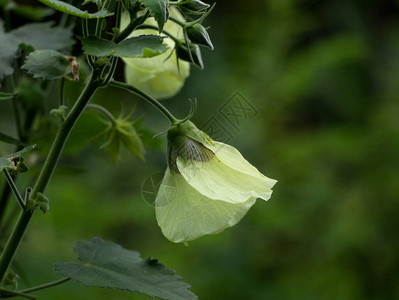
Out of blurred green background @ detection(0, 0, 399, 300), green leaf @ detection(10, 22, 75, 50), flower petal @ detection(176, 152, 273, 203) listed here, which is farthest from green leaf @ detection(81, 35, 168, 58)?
→ blurred green background @ detection(0, 0, 399, 300)

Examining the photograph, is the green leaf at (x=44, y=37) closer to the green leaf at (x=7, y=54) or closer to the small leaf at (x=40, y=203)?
the green leaf at (x=7, y=54)

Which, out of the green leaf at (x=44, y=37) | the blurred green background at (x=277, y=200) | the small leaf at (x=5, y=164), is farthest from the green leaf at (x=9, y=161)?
the blurred green background at (x=277, y=200)

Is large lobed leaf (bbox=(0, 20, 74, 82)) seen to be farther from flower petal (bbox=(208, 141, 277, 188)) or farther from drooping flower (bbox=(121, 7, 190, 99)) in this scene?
flower petal (bbox=(208, 141, 277, 188))

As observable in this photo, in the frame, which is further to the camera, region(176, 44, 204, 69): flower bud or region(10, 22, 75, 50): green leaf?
region(10, 22, 75, 50): green leaf

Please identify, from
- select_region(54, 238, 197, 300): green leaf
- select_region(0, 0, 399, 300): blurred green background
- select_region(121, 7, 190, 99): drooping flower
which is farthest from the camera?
select_region(0, 0, 399, 300): blurred green background

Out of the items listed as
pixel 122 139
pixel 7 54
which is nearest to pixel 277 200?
pixel 122 139

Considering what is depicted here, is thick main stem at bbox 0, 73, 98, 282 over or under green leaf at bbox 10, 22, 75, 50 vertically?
under

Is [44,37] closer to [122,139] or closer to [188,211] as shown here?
[122,139]

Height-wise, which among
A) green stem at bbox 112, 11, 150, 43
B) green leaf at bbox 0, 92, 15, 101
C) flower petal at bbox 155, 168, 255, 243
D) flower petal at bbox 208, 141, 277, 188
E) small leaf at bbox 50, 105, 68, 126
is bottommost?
flower petal at bbox 155, 168, 255, 243

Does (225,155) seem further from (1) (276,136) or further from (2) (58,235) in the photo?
(1) (276,136)

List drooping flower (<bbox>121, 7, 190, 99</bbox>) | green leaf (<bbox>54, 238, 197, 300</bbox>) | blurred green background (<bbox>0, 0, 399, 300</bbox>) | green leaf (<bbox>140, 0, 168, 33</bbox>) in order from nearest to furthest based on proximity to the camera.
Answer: green leaf (<bbox>140, 0, 168, 33</bbox>), green leaf (<bbox>54, 238, 197, 300</bbox>), drooping flower (<bbox>121, 7, 190, 99</bbox>), blurred green background (<bbox>0, 0, 399, 300</bbox>)
